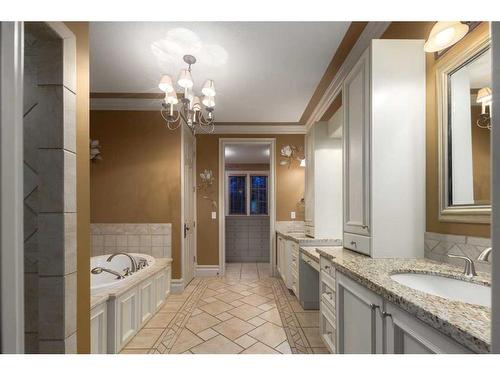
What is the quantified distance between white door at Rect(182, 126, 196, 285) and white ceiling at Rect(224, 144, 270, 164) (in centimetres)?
105

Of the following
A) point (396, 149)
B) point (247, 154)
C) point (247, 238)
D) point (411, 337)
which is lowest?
point (247, 238)

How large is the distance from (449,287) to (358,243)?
648 millimetres

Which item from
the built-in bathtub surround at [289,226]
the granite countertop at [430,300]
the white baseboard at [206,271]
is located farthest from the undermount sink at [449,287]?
the white baseboard at [206,271]

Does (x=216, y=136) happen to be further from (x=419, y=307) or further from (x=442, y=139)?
(x=419, y=307)

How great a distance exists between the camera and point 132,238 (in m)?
3.41

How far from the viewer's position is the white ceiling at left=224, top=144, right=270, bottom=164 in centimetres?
520

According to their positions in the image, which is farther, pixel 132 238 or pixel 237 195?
pixel 237 195

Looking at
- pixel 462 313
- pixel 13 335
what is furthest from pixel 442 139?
pixel 13 335

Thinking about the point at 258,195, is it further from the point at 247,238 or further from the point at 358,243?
the point at 358,243

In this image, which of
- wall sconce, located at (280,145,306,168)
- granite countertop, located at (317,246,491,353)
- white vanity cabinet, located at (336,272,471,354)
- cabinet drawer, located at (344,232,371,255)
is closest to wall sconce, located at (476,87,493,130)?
granite countertop, located at (317,246,491,353)

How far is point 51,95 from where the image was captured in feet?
3.42

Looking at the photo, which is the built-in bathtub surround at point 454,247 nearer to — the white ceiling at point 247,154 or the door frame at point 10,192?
the door frame at point 10,192

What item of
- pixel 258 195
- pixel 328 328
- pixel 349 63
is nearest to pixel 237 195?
pixel 258 195
